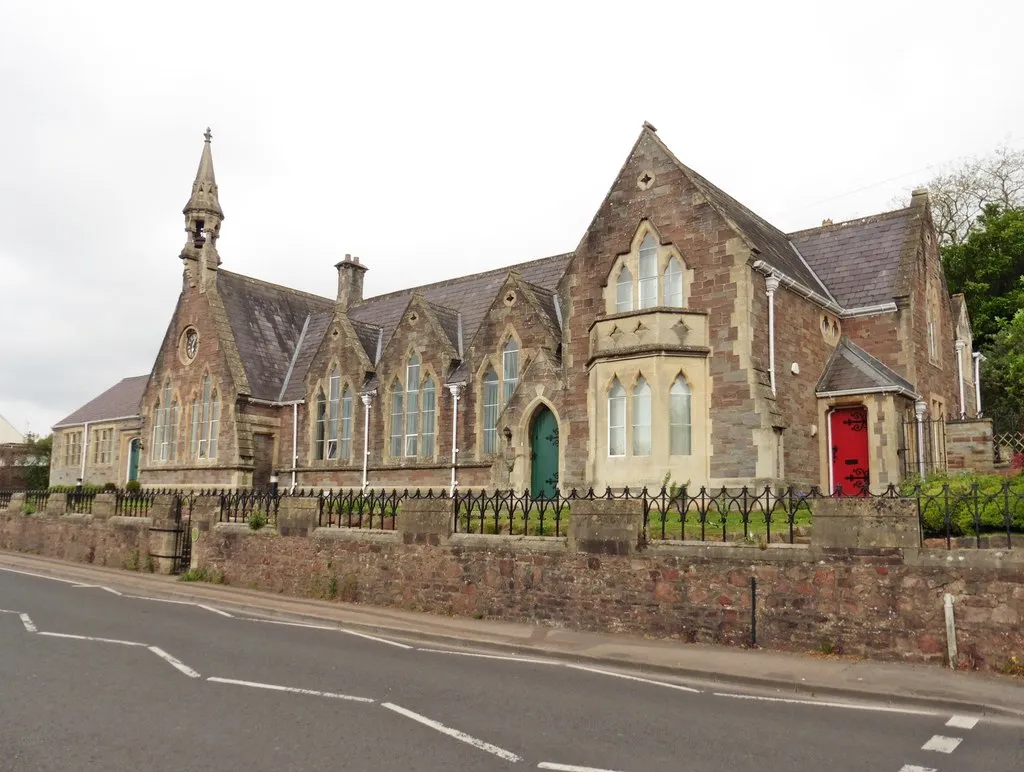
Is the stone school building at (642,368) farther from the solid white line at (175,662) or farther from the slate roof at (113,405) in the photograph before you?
the slate roof at (113,405)

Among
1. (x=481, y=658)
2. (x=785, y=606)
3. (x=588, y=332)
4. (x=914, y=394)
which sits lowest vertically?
(x=481, y=658)

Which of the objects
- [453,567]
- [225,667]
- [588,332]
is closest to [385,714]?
[225,667]

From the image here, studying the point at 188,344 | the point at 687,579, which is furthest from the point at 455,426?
the point at 188,344

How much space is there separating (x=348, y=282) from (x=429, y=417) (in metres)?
12.7

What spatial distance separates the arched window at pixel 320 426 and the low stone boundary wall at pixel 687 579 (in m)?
14.5

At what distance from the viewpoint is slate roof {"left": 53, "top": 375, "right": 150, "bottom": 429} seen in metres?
49.0

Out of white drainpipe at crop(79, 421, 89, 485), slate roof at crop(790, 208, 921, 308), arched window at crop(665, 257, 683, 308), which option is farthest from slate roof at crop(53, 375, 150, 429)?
slate roof at crop(790, 208, 921, 308)

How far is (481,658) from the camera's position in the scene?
11.4 m

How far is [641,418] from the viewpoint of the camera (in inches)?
789

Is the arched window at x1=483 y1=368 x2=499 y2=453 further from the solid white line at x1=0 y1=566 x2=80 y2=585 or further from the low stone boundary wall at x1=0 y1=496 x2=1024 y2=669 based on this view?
the solid white line at x1=0 y1=566 x2=80 y2=585

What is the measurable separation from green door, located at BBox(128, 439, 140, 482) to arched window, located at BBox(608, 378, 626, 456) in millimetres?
34614

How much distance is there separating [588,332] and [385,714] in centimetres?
1527

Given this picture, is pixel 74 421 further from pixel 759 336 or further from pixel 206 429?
pixel 759 336

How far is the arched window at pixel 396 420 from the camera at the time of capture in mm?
29969
